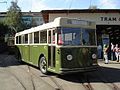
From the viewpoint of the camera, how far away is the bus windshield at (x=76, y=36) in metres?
13.6

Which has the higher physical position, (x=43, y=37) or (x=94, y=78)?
(x=43, y=37)

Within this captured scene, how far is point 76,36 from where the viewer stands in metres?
14.0

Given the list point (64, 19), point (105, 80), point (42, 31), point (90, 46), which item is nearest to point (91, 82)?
point (105, 80)

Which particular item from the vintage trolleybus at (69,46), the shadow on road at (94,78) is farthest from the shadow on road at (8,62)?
the shadow on road at (94,78)

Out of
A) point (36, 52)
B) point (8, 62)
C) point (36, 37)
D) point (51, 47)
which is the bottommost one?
point (8, 62)

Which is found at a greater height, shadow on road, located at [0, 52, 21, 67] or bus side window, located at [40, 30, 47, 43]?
bus side window, located at [40, 30, 47, 43]

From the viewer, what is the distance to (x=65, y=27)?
13.7 meters

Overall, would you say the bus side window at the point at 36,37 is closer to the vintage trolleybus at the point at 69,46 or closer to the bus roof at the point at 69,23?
the vintage trolleybus at the point at 69,46

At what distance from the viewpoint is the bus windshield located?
13641 millimetres

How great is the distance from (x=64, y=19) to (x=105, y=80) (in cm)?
325

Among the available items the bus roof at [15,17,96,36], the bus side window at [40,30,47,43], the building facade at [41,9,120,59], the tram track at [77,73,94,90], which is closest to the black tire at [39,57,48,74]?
the bus side window at [40,30,47,43]

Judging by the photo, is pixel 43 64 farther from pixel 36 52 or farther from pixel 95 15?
pixel 95 15

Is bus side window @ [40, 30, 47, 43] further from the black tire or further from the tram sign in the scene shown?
the tram sign

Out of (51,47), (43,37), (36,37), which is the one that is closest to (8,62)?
(36,37)
